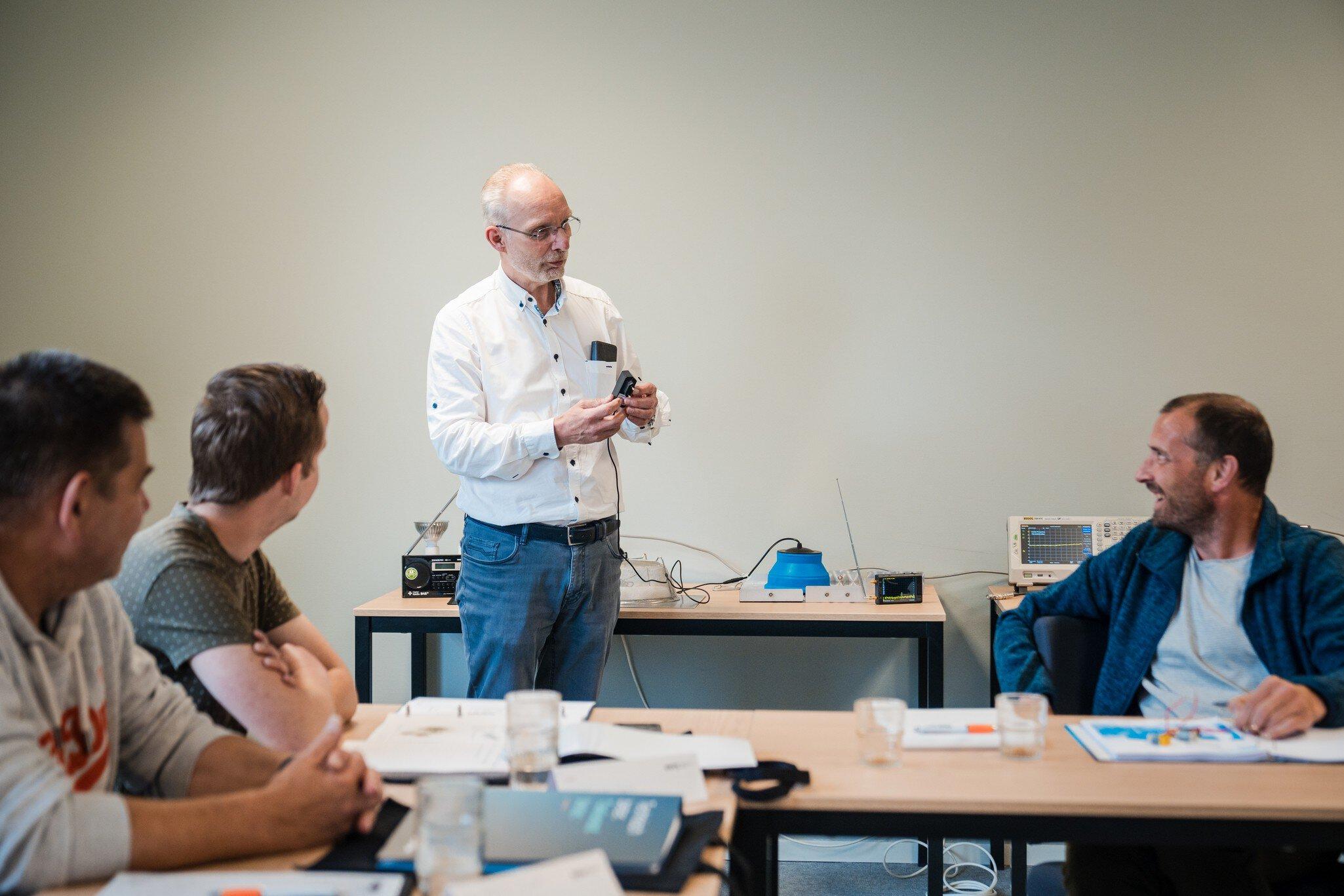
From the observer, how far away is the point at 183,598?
5.30ft

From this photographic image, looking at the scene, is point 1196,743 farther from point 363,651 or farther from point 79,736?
point 363,651

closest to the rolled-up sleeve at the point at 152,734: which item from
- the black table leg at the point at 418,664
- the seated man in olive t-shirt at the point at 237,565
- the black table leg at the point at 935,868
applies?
the seated man in olive t-shirt at the point at 237,565

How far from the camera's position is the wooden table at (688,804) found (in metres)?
1.21

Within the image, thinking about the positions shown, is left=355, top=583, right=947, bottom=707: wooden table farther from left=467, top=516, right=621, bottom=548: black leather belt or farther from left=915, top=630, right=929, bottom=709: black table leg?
left=467, top=516, right=621, bottom=548: black leather belt

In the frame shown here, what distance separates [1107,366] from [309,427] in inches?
110

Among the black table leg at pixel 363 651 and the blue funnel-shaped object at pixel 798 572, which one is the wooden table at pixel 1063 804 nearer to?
the blue funnel-shaped object at pixel 798 572

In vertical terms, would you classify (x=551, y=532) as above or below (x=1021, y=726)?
above

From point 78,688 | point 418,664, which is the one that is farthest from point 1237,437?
point 418,664

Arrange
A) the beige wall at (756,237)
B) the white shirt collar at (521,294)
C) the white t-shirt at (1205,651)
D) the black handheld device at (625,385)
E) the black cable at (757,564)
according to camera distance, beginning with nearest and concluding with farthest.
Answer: the white t-shirt at (1205,651) → the black handheld device at (625,385) → the white shirt collar at (521,294) → the beige wall at (756,237) → the black cable at (757,564)

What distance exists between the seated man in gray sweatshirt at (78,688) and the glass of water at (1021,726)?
3.02 ft

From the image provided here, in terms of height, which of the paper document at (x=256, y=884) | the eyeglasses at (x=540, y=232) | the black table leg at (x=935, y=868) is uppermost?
the eyeglasses at (x=540, y=232)

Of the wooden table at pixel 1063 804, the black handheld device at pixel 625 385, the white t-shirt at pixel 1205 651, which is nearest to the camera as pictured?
the wooden table at pixel 1063 804

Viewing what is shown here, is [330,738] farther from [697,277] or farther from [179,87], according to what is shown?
[179,87]

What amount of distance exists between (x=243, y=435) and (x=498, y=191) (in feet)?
4.22
